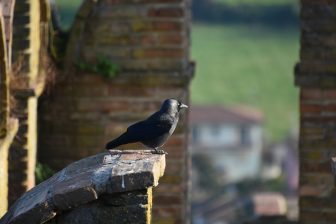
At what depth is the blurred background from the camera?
58.3 m

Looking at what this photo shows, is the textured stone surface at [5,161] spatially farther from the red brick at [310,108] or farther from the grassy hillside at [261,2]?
the grassy hillside at [261,2]

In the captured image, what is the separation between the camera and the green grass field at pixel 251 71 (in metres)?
67.9

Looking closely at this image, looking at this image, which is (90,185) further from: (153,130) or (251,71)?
(251,71)

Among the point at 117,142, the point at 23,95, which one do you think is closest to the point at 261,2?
the point at 23,95

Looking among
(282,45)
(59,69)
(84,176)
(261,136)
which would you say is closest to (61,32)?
(59,69)

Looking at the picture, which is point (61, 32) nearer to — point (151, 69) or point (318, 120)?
point (151, 69)

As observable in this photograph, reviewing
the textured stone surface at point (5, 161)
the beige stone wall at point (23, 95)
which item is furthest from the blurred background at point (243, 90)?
the textured stone surface at point (5, 161)

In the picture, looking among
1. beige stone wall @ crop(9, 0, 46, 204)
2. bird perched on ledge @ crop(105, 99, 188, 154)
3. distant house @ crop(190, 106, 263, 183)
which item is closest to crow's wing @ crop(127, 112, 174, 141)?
bird perched on ledge @ crop(105, 99, 188, 154)

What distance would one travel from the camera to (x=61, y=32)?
10055 millimetres

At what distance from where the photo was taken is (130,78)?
975 centimetres

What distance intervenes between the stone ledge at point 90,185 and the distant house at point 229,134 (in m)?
54.9

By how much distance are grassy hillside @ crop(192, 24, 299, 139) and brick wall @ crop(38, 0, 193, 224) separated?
5686 cm

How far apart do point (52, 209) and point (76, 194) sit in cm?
14

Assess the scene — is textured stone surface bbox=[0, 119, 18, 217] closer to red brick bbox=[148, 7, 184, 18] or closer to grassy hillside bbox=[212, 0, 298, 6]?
red brick bbox=[148, 7, 184, 18]
